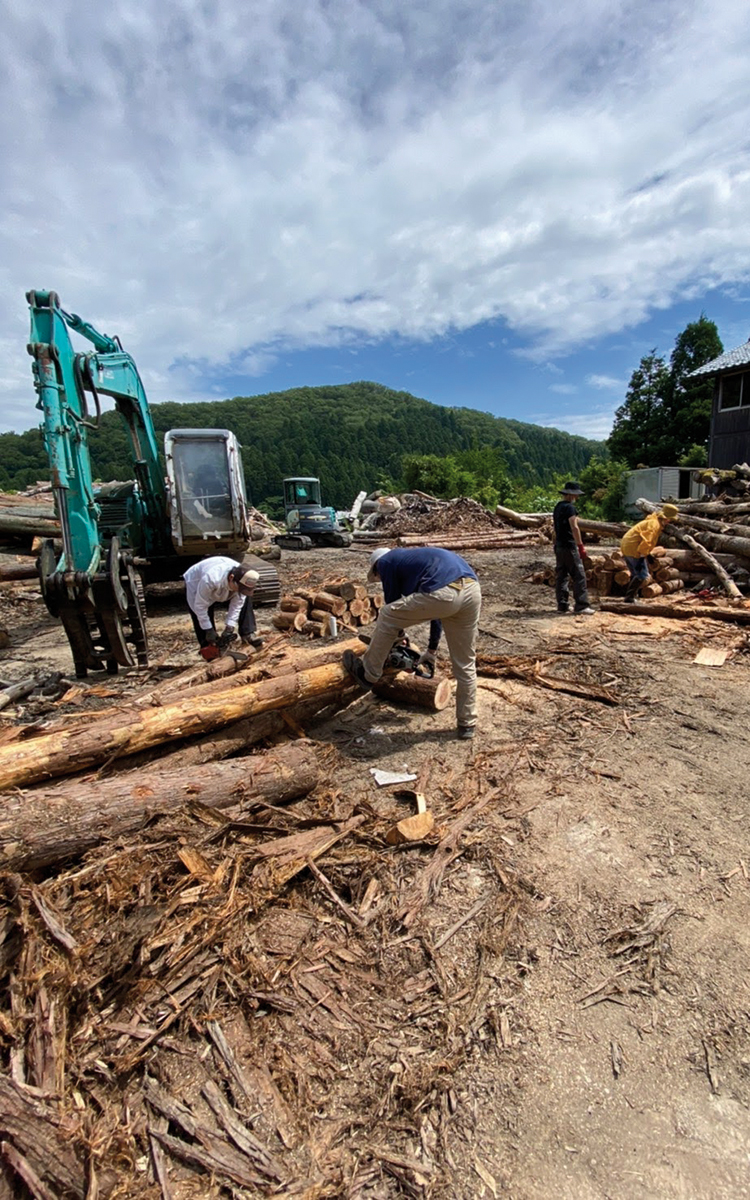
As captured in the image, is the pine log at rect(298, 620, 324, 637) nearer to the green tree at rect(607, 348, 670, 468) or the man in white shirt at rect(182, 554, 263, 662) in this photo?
the man in white shirt at rect(182, 554, 263, 662)

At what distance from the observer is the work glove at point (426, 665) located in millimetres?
5809

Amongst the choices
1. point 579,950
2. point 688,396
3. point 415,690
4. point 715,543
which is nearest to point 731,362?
point 688,396

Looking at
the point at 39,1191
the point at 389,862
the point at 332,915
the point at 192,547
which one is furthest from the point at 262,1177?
the point at 192,547

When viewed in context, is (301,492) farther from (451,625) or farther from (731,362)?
(451,625)

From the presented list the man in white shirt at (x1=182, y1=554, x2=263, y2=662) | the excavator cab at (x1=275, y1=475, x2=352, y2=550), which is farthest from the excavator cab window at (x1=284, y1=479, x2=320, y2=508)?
the man in white shirt at (x1=182, y1=554, x2=263, y2=662)

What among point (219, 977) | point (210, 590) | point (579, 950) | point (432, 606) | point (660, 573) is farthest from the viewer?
point (660, 573)

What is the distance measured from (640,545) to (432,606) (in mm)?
5985

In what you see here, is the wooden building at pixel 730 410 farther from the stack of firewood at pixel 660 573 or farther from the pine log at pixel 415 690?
the pine log at pixel 415 690

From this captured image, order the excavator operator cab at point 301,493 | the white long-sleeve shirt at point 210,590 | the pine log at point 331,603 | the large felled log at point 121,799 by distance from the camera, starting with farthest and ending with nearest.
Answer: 1. the excavator operator cab at point 301,493
2. the pine log at point 331,603
3. the white long-sleeve shirt at point 210,590
4. the large felled log at point 121,799

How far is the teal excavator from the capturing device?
624 centimetres

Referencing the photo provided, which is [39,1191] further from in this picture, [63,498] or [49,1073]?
[63,498]

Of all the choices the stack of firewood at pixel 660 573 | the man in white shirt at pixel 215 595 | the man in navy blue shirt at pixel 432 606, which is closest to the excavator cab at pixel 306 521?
the stack of firewood at pixel 660 573

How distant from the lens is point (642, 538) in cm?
913

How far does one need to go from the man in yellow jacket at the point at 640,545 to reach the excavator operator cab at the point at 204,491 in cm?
602
